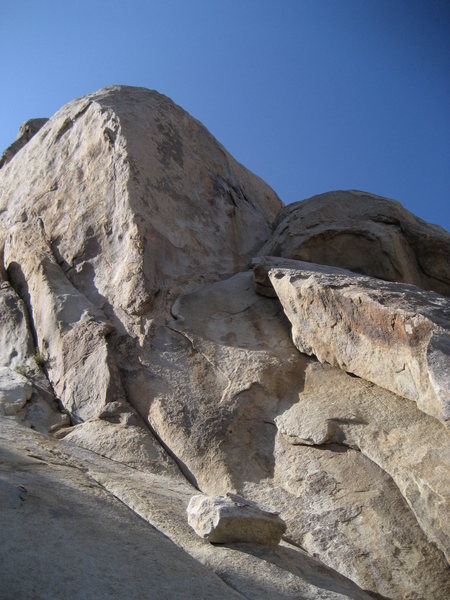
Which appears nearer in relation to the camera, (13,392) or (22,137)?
(13,392)

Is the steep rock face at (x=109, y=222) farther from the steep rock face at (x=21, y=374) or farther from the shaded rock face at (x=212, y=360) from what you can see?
the steep rock face at (x=21, y=374)

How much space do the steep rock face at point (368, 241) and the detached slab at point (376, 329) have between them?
2.40 meters

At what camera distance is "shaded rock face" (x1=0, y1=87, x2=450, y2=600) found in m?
5.36

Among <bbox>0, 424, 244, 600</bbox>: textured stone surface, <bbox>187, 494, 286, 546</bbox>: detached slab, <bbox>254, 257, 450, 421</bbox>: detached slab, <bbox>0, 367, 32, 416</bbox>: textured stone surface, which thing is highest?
<bbox>254, 257, 450, 421</bbox>: detached slab

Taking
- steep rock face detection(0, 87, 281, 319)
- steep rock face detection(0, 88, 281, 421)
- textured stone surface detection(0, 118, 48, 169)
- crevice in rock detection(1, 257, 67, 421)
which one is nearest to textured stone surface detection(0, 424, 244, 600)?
steep rock face detection(0, 88, 281, 421)

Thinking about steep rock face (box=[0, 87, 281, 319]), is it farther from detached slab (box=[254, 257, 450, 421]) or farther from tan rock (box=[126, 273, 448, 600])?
detached slab (box=[254, 257, 450, 421])

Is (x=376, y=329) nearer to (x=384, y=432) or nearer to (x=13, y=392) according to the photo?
(x=384, y=432)

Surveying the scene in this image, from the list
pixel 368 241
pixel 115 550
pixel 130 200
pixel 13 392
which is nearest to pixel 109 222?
pixel 130 200

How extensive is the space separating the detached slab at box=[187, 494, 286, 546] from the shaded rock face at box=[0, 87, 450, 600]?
0.09 meters

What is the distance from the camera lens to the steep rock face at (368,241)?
1020 centimetres

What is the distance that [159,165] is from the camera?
33.7 ft

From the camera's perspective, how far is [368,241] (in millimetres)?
10289

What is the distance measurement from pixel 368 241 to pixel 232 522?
20.6ft

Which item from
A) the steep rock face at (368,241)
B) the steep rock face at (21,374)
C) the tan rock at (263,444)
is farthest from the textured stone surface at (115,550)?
the steep rock face at (368,241)
